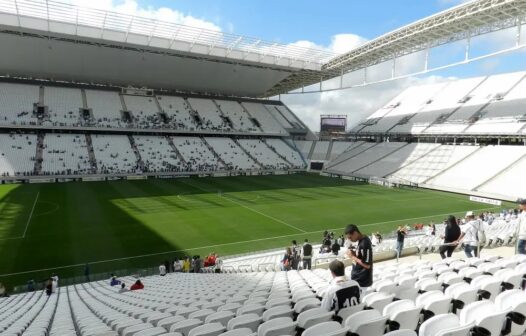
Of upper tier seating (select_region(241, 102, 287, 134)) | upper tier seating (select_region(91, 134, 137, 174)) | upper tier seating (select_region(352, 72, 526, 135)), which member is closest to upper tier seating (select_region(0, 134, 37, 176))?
upper tier seating (select_region(91, 134, 137, 174))

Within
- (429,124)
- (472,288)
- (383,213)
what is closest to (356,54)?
(429,124)

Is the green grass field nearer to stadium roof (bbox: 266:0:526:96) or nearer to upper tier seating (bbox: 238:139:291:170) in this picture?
upper tier seating (bbox: 238:139:291:170)

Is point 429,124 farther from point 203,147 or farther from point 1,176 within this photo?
point 1,176

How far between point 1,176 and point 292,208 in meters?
33.8

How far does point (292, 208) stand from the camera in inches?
1411

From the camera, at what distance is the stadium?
6.22 m

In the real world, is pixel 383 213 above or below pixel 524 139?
below

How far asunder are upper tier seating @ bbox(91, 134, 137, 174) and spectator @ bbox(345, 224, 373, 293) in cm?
4977

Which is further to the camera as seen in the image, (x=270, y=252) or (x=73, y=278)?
(x=270, y=252)

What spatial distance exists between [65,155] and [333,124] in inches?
1975

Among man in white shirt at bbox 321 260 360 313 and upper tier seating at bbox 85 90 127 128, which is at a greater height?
upper tier seating at bbox 85 90 127 128

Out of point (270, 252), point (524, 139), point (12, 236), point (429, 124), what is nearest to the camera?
→ point (270, 252)

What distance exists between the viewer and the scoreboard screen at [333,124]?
79512 mm

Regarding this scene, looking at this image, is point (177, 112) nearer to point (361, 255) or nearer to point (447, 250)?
point (447, 250)
